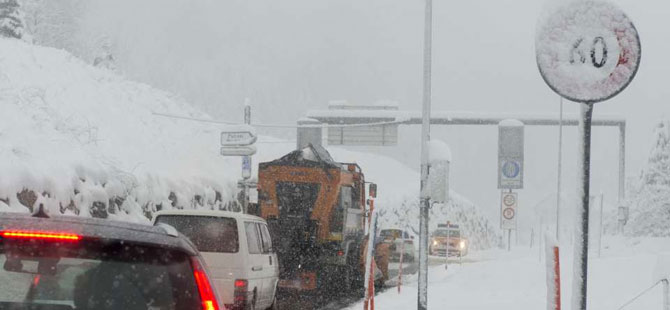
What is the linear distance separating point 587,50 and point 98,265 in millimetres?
3284

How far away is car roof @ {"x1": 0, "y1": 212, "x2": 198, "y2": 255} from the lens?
4.57 meters

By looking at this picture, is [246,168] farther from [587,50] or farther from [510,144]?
[587,50]

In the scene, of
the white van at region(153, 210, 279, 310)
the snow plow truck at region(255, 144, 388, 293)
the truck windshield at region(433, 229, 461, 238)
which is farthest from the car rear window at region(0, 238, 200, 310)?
the truck windshield at region(433, 229, 461, 238)

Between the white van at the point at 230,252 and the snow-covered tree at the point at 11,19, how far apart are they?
150ft

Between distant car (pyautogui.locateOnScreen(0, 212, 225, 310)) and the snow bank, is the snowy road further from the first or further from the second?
distant car (pyautogui.locateOnScreen(0, 212, 225, 310))

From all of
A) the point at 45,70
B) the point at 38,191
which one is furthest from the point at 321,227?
the point at 45,70

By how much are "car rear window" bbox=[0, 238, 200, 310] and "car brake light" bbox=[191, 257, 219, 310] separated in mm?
38

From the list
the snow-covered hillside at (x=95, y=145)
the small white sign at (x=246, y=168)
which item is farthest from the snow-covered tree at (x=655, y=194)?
the small white sign at (x=246, y=168)

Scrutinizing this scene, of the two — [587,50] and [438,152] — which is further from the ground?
[587,50]

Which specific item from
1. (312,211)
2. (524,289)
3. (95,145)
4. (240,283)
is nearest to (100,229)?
(240,283)

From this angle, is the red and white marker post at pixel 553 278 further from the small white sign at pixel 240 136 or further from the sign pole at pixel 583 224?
the small white sign at pixel 240 136

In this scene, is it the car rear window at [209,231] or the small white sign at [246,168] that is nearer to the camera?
the car rear window at [209,231]

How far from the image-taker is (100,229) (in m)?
4.68

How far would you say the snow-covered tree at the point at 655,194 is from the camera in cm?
7406
